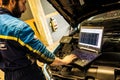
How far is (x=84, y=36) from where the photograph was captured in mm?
1978

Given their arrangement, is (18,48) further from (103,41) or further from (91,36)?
(103,41)

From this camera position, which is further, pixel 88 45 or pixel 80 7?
pixel 80 7

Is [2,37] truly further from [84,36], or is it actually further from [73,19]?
[73,19]

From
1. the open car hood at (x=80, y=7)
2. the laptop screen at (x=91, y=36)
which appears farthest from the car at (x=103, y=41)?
the laptop screen at (x=91, y=36)

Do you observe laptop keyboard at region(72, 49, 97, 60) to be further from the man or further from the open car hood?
the open car hood

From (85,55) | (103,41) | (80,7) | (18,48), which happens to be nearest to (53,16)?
(80,7)

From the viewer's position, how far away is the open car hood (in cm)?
220

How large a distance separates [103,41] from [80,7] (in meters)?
0.55

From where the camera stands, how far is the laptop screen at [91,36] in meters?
1.73

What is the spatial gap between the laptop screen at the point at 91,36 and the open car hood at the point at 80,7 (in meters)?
Answer: 0.36

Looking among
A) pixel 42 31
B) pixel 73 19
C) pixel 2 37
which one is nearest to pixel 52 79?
pixel 2 37

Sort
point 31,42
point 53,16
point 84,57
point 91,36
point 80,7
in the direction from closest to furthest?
1. point 31,42
2. point 84,57
3. point 91,36
4. point 80,7
5. point 53,16

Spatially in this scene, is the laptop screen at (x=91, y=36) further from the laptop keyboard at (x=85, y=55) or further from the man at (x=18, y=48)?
the man at (x=18, y=48)

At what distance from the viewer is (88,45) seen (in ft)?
6.27
